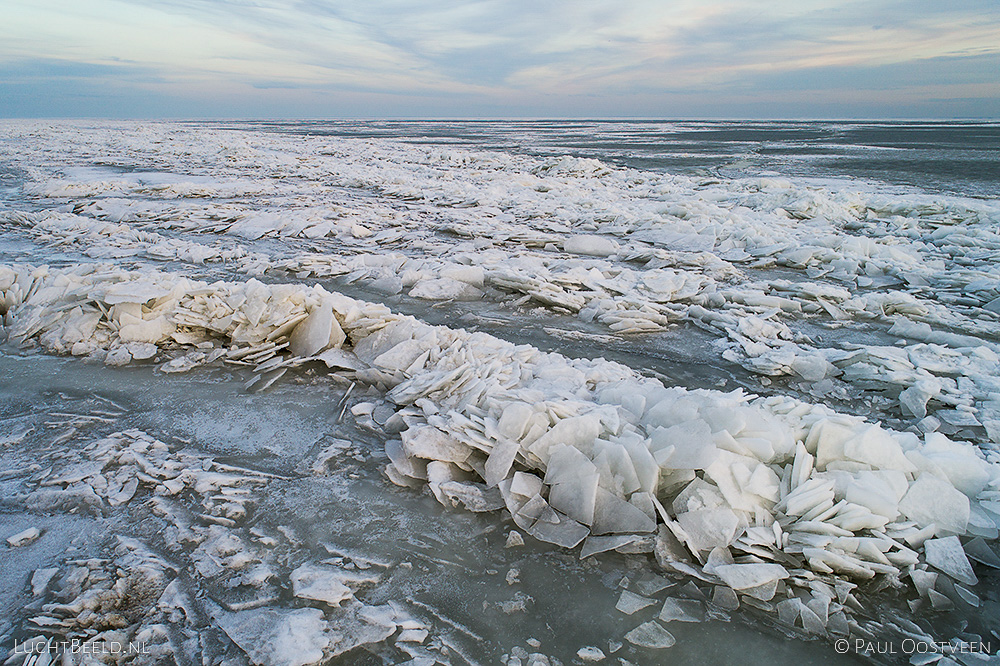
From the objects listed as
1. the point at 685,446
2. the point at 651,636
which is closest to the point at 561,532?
the point at 651,636

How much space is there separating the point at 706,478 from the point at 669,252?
522cm

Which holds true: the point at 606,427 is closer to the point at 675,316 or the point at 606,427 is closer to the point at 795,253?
the point at 675,316

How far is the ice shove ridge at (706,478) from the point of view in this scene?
1880 mm

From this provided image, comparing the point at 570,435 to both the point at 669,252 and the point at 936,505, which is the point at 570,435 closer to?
the point at 936,505

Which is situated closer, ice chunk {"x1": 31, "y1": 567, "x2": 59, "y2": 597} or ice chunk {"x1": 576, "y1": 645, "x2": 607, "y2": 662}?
ice chunk {"x1": 576, "y1": 645, "x2": 607, "y2": 662}

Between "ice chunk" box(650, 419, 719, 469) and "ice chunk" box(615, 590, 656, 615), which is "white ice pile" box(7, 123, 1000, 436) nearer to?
"ice chunk" box(650, 419, 719, 469)

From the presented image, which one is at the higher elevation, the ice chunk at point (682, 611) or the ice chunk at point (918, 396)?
the ice chunk at point (918, 396)

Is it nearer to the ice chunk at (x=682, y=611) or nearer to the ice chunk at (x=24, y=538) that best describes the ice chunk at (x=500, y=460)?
the ice chunk at (x=682, y=611)

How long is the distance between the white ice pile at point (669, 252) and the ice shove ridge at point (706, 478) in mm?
1186

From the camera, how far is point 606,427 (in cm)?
244

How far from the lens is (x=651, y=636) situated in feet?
5.49

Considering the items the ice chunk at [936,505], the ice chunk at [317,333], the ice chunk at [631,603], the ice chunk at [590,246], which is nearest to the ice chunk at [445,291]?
the ice chunk at [317,333]

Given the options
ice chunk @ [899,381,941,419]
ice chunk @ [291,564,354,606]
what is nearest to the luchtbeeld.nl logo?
ice chunk @ [291,564,354,606]

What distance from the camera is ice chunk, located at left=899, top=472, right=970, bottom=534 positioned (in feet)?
6.47
